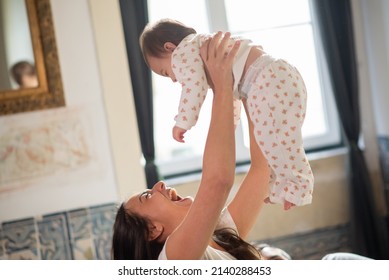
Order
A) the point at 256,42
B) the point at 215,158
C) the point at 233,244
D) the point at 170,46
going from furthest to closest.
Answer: the point at 256,42 < the point at 233,244 < the point at 170,46 < the point at 215,158

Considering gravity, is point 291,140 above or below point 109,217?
above

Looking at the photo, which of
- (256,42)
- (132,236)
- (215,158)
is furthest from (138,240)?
(256,42)

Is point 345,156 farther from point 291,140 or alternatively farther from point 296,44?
point 291,140

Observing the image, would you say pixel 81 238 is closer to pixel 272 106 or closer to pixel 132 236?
pixel 132 236

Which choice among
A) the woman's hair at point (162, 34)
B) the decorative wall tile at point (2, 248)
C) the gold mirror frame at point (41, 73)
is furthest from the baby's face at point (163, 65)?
the decorative wall tile at point (2, 248)

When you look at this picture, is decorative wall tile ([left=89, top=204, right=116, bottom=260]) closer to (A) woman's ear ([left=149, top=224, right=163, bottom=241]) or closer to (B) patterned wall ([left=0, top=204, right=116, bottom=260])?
(B) patterned wall ([left=0, top=204, right=116, bottom=260])

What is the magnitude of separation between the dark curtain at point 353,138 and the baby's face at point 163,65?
0.74 m

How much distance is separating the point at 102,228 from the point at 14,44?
2.08ft

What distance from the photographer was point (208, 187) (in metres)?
1.13

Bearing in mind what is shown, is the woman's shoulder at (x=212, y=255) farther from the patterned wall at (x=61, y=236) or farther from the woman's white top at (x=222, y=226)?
the patterned wall at (x=61, y=236)

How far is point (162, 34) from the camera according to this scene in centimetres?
123
